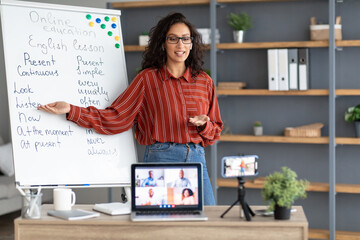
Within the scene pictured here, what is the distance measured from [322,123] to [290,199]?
2.63 metres

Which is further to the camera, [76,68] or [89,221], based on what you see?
[76,68]

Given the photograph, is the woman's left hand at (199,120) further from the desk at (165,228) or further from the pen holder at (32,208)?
the pen holder at (32,208)

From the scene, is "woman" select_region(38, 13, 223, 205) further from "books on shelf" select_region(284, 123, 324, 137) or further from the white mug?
"books on shelf" select_region(284, 123, 324, 137)

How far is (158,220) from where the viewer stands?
2.10m

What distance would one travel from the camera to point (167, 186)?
221 cm

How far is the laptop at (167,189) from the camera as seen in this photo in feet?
7.23

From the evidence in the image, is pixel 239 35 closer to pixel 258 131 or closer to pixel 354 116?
pixel 258 131

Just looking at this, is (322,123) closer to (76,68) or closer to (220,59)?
(220,59)

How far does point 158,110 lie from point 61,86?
52 cm

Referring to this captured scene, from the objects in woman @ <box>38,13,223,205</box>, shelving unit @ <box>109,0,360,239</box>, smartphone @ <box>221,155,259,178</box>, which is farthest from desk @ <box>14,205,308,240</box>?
shelving unit @ <box>109,0,360,239</box>

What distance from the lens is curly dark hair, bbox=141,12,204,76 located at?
2760 mm

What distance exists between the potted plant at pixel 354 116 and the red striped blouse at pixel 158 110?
1.94 meters

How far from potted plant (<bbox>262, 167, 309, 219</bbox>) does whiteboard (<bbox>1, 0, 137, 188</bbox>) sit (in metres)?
0.95

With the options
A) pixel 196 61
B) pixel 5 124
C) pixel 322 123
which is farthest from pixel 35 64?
pixel 5 124
